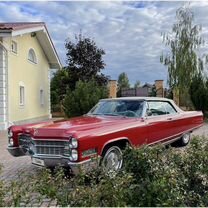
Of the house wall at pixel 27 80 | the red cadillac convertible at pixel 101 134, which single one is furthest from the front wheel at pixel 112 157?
the house wall at pixel 27 80

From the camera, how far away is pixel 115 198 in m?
3.06

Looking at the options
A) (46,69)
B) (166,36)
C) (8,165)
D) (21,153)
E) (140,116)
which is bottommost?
(8,165)

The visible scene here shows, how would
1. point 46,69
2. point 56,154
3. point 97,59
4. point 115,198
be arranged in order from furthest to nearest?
point 97,59 < point 46,69 < point 56,154 < point 115,198

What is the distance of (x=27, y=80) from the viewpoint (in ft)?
60.2

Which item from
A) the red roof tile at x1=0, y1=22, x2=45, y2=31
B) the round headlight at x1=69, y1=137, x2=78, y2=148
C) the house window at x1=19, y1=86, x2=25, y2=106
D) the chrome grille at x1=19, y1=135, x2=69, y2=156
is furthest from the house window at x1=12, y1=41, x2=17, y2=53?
the round headlight at x1=69, y1=137, x2=78, y2=148

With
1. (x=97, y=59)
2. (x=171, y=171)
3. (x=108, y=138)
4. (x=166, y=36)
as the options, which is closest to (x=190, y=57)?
(x=166, y=36)

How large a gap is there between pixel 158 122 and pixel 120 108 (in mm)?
947

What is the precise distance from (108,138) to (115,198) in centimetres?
274

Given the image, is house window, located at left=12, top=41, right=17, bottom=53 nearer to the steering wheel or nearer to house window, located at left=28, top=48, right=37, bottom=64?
house window, located at left=28, top=48, right=37, bottom=64

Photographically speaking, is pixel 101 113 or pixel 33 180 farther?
pixel 101 113

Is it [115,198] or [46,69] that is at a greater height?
[46,69]

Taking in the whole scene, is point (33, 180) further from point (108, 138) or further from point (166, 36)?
point (166, 36)

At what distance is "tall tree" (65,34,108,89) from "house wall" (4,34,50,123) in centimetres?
→ 353

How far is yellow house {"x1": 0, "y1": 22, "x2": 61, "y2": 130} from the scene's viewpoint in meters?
14.7
